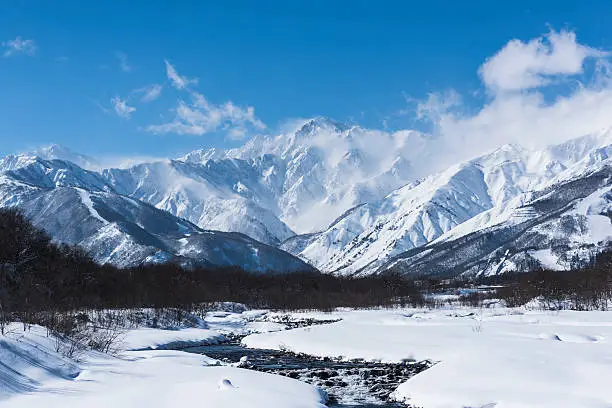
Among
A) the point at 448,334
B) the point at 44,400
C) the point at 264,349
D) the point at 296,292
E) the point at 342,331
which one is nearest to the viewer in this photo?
the point at 44,400

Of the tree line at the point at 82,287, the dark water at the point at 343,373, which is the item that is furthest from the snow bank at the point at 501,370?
the tree line at the point at 82,287

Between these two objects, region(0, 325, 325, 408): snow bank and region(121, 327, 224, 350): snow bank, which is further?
region(121, 327, 224, 350): snow bank

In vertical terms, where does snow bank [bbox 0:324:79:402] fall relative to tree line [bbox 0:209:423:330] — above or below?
below

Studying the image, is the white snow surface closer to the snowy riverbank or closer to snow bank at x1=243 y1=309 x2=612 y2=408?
the snowy riverbank

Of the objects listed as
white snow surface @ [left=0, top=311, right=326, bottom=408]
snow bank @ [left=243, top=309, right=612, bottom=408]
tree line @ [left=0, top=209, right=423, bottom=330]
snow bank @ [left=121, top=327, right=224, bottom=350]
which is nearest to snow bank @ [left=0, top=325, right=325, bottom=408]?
white snow surface @ [left=0, top=311, right=326, bottom=408]

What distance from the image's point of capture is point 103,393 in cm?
2142

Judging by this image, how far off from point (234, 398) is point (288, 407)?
2054 millimetres

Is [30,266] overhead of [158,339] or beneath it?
overhead

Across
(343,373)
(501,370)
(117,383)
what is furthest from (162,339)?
(501,370)

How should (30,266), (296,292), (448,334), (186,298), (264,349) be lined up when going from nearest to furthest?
(448,334) → (264,349) → (30,266) → (186,298) → (296,292)

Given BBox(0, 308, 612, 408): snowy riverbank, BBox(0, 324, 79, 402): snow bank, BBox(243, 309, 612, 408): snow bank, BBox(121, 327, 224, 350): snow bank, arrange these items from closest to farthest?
BBox(0, 324, 79, 402): snow bank
BBox(0, 308, 612, 408): snowy riverbank
BBox(243, 309, 612, 408): snow bank
BBox(121, 327, 224, 350): snow bank

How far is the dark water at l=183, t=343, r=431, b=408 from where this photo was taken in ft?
91.8

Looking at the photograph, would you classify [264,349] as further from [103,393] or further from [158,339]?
[103,393]

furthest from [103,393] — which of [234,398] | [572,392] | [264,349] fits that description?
[264,349]
